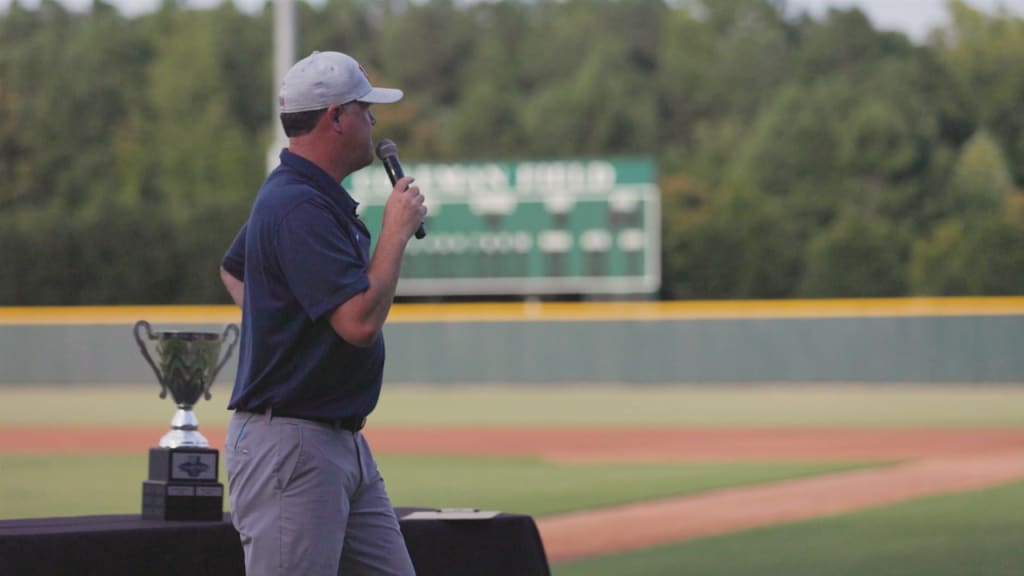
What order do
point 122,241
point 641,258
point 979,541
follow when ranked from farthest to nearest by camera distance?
point 122,241 → point 641,258 → point 979,541

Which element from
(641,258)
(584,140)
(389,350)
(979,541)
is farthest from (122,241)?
(979,541)

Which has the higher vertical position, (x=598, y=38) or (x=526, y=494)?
(x=598, y=38)

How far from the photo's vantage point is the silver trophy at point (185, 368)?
4520mm

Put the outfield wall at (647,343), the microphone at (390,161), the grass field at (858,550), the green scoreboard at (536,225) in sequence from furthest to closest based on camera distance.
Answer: the outfield wall at (647,343) < the green scoreboard at (536,225) < the grass field at (858,550) < the microphone at (390,161)

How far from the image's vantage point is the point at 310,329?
3.50m

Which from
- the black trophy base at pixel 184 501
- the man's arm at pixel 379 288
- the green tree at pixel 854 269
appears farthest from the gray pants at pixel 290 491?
the green tree at pixel 854 269

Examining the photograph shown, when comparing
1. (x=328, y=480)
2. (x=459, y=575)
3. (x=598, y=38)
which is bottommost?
(x=459, y=575)

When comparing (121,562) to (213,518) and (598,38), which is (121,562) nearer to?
(213,518)

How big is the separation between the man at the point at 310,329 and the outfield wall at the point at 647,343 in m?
22.1

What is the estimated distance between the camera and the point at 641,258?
24844 millimetres

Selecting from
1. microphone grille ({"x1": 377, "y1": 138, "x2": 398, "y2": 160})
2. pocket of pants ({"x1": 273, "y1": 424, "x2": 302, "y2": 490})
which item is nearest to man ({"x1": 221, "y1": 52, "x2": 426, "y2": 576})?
pocket of pants ({"x1": 273, "y1": 424, "x2": 302, "y2": 490})

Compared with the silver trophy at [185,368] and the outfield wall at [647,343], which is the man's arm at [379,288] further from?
the outfield wall at [647,343]

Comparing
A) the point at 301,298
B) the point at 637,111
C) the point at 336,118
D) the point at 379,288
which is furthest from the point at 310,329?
the point at 637,111

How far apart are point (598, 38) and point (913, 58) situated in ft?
45.2
